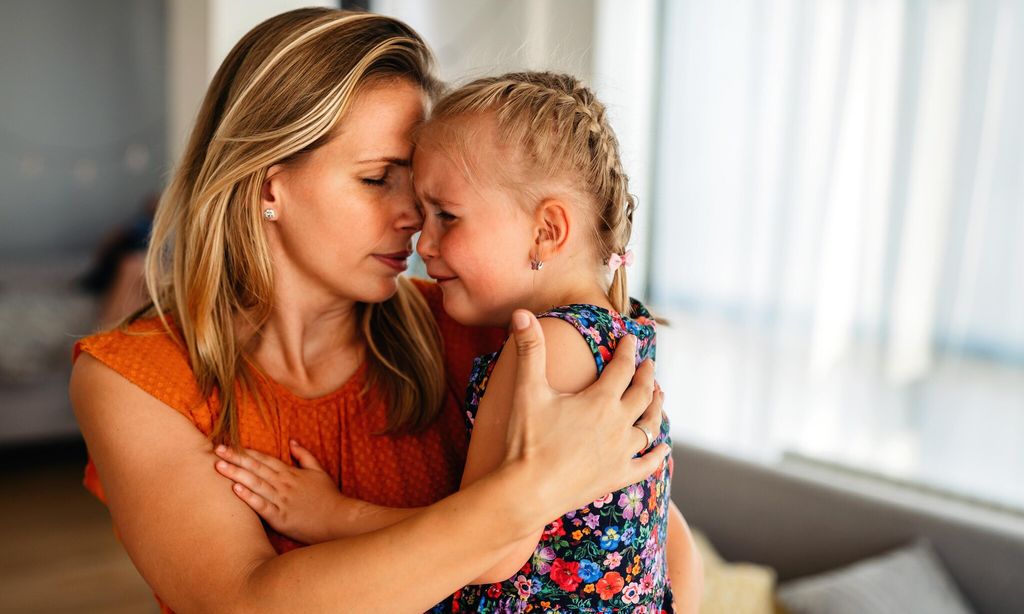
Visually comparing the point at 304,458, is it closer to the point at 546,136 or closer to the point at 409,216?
the point at 409,216

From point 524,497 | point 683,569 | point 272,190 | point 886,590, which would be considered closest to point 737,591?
point 886,590

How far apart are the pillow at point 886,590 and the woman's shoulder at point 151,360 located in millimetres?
1603

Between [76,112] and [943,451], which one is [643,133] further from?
[76,112]

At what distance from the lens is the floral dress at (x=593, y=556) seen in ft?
3.69

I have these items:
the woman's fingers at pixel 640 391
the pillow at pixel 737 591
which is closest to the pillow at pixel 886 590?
the pillow at pixel 737 591

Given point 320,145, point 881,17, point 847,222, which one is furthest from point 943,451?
point 320,145

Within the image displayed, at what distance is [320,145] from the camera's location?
128 centimetres

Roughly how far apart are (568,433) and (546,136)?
1.42 feet

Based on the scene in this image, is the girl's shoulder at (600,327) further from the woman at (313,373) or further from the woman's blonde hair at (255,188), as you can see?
the woman's blonde hair at (255,188)

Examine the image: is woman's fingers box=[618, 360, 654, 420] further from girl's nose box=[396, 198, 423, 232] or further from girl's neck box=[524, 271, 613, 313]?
girl's nose box=[396, 198, 423, 232]


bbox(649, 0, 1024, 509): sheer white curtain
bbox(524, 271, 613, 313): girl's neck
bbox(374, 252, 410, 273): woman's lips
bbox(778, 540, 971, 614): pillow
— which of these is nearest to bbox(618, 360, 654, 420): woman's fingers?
bbox(524, 271, 613, 313): girl's neck

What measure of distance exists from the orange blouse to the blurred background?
0.68m

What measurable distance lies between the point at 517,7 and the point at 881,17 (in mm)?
1209

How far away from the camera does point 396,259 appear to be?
1381 millimetres
